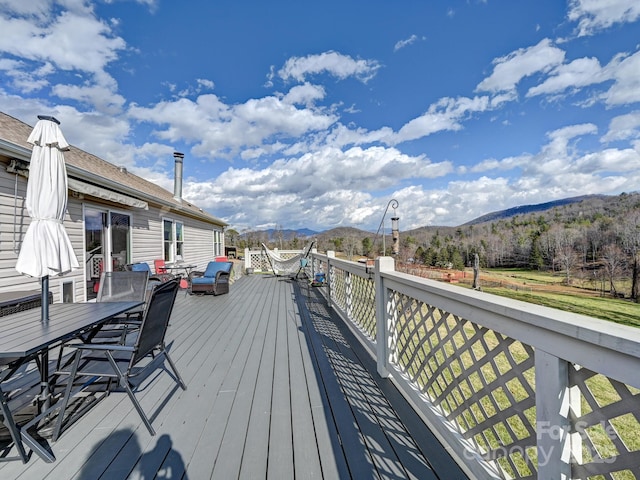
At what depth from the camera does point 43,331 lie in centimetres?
196

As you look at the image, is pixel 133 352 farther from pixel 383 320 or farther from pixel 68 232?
pixel 68 232

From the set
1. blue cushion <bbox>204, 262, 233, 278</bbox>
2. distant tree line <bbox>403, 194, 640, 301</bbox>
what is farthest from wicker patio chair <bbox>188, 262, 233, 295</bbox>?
distant tree line <bbox>403, 194, 640, 301</bbox>

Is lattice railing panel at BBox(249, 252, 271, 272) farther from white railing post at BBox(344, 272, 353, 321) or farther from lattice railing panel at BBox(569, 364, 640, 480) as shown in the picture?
lattice railing panel at BBox(569, 364, 640, 480)

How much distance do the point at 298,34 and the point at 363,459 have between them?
1138 centimetres

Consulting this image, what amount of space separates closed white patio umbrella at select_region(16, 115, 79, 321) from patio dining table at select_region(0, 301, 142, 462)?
18 cm

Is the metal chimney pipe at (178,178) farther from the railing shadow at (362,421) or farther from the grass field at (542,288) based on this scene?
the grass field at (542,288)

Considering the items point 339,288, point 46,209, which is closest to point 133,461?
point 46,209

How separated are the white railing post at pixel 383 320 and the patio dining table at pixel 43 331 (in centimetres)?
232

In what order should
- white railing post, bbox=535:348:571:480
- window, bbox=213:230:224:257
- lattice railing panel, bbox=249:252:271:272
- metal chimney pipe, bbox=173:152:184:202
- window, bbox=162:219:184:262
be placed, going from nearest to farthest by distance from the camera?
white railing post, bbox=535:348:571:480, window, bbox=162:219:184:262, metal chimney pipe, bbox=173:152:184:202, lattice railing panel, bbox=249:252:271:272, window, bbox=213:230:224:257

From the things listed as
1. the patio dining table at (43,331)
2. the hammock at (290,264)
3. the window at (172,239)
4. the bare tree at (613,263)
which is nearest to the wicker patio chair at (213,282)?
the window at (172,239)

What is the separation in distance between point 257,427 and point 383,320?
1436 mm

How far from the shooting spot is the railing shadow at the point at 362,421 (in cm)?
164

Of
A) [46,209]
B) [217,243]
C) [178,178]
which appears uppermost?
[178,178]

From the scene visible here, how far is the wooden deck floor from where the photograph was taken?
164 centimetres
